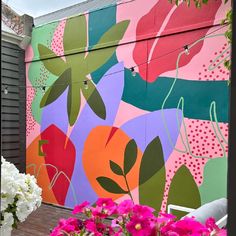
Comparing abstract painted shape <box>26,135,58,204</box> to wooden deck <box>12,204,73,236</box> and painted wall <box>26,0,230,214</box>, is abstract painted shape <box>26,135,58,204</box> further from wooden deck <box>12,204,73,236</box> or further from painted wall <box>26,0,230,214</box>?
wooden deck <box>12,204,73,236</box>

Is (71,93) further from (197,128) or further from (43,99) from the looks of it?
(197,128)

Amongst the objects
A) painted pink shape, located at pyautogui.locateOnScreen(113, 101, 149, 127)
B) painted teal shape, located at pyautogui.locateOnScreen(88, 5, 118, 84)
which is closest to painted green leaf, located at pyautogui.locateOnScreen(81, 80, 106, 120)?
painted teal shape, located at pyautogui.locateOnScreen(88, 5, 118, 84)

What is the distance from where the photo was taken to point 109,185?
421cm

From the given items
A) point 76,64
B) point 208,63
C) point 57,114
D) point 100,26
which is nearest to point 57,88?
point 57,114

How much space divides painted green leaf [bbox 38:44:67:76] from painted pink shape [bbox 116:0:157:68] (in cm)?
114

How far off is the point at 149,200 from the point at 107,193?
0.69 metres


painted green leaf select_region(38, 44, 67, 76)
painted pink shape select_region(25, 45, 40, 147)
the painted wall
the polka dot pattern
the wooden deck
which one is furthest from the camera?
painted pink shape select_region(25, 45, 40, 147)

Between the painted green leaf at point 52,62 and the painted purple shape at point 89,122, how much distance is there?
0.85 meters

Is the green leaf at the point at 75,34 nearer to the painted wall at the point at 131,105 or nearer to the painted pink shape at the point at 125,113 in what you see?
the painted wall at the point at 131,105

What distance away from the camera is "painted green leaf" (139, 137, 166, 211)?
3.75m

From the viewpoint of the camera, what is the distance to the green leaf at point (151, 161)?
3.77 meters

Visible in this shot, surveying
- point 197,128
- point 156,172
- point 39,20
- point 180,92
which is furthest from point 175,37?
point 39,20

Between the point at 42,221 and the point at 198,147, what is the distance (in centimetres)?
238

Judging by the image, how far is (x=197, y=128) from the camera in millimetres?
3463
